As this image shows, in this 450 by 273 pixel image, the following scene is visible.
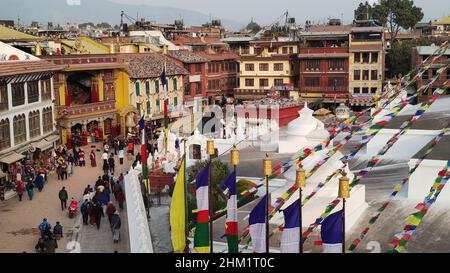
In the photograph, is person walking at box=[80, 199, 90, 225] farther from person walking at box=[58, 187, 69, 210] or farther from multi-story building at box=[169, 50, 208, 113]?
multi-story building at box=[169, 50, 208, 113]

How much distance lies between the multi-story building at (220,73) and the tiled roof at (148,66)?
8395mm

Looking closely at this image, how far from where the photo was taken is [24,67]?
35031mm

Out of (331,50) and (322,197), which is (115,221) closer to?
(322,197)

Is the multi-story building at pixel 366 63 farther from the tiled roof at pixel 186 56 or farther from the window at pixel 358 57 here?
the tiled roof at pixel 186 56

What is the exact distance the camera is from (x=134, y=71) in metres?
50.7

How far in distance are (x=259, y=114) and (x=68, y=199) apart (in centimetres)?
1967

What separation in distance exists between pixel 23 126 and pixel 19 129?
0.56 m

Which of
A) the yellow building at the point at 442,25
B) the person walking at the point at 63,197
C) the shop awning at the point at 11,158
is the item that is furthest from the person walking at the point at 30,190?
the yellow building at the point at 442,25

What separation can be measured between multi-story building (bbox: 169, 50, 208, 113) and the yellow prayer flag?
4065 centimetres

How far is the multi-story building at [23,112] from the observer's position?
104 ft

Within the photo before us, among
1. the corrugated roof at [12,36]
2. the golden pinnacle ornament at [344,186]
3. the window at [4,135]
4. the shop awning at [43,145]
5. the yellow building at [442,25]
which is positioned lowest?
the shop awning at [43,145]

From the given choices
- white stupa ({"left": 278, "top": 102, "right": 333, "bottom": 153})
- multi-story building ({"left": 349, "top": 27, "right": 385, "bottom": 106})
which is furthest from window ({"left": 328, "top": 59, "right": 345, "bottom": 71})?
white stupa ({"left": 278, "top": 102, "right": 333, "bottom": 153})

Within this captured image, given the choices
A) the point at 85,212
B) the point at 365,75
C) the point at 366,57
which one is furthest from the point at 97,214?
the point at 366,57

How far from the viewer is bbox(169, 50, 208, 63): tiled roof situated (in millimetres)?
59003
